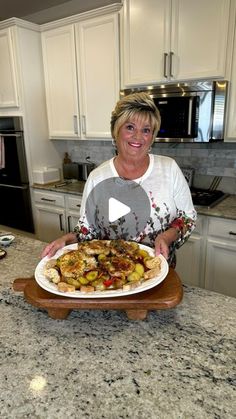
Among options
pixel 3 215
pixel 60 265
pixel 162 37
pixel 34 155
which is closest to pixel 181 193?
pixel 60 265

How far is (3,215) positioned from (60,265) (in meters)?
2.76

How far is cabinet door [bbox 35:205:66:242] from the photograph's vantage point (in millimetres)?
3061

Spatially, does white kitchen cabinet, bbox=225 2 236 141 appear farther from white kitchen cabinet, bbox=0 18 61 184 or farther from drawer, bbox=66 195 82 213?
white kitchen cabinet, bbox=0 18 61 184

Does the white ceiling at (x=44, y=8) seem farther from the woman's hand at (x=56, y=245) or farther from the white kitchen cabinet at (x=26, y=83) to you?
the woman's hand at (x=56, y=245)

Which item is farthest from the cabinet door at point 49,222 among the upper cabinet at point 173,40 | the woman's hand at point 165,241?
the woman's hand at point 165,241

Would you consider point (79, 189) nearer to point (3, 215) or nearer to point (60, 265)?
point (3, 215)

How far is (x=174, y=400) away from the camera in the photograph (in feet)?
2.09

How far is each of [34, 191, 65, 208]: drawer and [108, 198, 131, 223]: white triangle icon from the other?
1.72m

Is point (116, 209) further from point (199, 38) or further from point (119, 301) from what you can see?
point (199, 38)

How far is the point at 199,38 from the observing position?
2049mm

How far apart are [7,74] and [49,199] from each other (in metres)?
1.29

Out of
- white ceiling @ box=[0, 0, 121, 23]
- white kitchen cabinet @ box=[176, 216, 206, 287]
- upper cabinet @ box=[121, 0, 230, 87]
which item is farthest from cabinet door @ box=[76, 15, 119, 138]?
white kitchen cabinet @ box=[176, 216, 206, 287]

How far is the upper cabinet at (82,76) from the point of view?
101 inches
